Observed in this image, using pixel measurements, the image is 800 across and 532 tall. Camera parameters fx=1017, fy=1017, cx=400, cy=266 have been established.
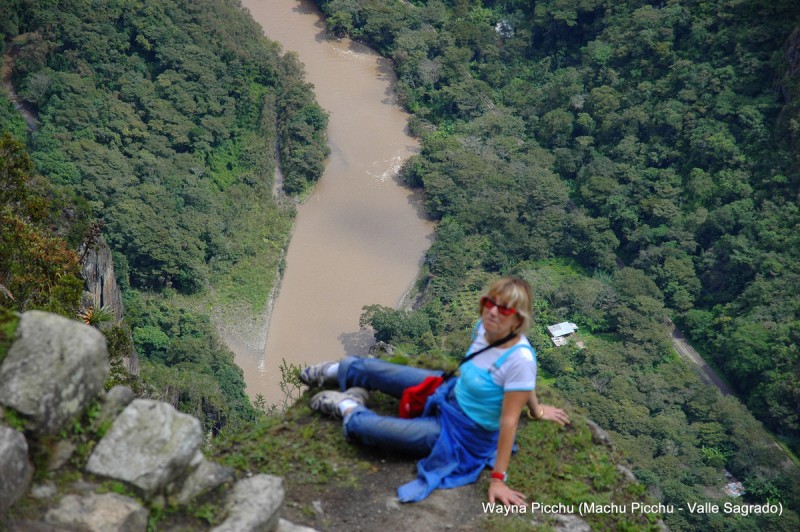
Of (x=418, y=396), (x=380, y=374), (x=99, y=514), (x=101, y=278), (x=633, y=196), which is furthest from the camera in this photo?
(x=633, y=196)

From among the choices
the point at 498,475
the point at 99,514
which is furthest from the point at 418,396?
the point at 99,514

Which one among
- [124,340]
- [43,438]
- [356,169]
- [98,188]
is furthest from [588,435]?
[356,169]

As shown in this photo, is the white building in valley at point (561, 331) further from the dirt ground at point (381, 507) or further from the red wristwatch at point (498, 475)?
the red wristwatch at point (498, 475)

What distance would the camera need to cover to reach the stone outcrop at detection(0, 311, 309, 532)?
646 centimetres

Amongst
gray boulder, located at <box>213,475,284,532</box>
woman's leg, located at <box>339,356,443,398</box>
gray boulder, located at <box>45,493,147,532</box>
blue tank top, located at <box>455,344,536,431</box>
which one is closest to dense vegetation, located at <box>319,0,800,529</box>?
woman's leg, located at <box>339,356,443,398</box>

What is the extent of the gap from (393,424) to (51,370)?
2.68 meters

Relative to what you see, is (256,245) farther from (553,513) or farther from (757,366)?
(553,513)

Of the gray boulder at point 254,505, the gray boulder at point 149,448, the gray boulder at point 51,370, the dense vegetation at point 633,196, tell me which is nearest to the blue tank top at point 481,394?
the gray boulder at point 254,505

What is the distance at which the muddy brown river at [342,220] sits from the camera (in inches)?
1374

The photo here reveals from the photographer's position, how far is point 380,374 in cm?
867

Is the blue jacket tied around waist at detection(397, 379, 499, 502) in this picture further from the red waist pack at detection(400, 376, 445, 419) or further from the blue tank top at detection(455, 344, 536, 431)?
the red waist pack at detection(400, 376, 445, 419)

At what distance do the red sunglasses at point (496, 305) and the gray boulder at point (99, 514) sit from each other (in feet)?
9.28

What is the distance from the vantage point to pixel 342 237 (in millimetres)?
39125

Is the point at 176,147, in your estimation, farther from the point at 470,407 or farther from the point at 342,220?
the point at 470,407
